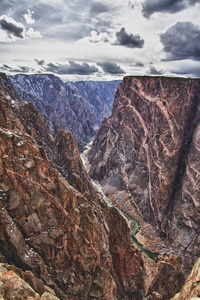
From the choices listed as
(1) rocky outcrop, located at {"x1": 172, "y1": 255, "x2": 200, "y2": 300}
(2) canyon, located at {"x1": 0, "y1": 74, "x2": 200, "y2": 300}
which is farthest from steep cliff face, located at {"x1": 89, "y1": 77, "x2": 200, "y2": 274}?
(1) rocky outcrop, located at {"x1": 172, "y1": 255, "x2": 200, "y2": 300}

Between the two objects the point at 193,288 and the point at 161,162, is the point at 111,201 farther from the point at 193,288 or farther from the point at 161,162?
the point at 193,288

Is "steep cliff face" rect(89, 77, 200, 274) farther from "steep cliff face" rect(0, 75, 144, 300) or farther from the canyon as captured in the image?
"steep cliff face" rect(0, 75, 144, 300)

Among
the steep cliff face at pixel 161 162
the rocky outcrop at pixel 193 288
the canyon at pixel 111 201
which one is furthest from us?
the steep cliff face at pixel 161 162

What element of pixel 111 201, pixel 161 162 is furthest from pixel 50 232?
pixel 111 201

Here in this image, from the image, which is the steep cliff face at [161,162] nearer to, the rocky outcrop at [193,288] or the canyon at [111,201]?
the canyon at [111,201]

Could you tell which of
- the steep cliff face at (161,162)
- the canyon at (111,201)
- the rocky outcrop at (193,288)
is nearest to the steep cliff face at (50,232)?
the canyon at (111,201)

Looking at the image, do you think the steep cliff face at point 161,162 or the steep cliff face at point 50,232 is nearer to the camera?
the steep cliff face at point 50,232
